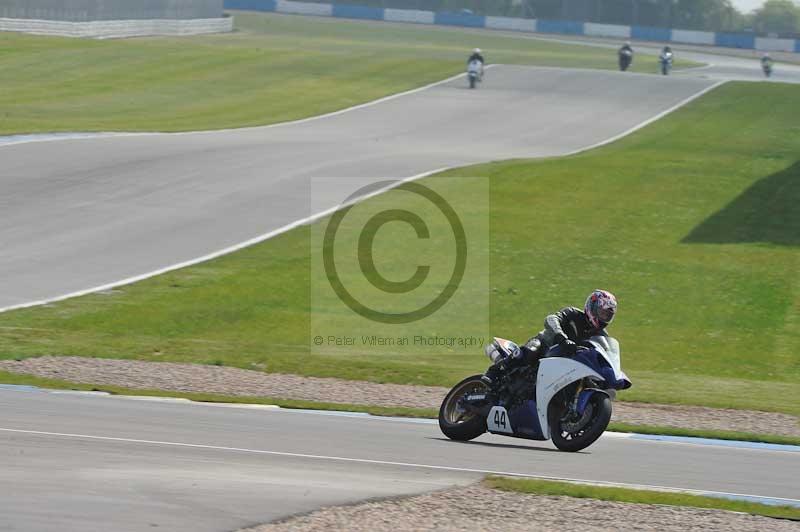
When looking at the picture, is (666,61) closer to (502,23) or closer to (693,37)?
(693,37)

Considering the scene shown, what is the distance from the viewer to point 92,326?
21.6 meters

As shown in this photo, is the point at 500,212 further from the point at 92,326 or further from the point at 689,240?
the point at 92,326

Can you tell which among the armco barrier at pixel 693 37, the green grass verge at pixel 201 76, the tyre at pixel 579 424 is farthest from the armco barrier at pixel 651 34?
the tyre at pixel 579 424

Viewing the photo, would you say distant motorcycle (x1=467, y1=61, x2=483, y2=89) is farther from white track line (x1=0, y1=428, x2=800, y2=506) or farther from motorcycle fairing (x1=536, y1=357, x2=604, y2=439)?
Result: white track line (x1=0, y1=428, x2=800, y2=506)

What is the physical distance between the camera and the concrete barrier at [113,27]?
64.7 meters

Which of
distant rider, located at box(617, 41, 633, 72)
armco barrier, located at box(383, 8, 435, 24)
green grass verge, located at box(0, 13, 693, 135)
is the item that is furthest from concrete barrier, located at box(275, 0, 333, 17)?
distant rider, located at box(617, 41, 633, 72)

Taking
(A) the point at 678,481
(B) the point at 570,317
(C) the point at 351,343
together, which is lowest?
(C) the point at 351,343

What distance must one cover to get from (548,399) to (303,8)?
103463 millimetres

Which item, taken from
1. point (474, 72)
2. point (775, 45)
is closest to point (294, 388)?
point (474, 72)

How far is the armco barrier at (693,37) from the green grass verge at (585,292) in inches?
2811

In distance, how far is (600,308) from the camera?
1258cm

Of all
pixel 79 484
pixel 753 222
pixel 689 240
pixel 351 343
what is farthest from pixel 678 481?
pixel 753 222

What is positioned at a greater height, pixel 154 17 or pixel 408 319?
pixel 154 17

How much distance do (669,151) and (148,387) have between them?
96.1 ft
